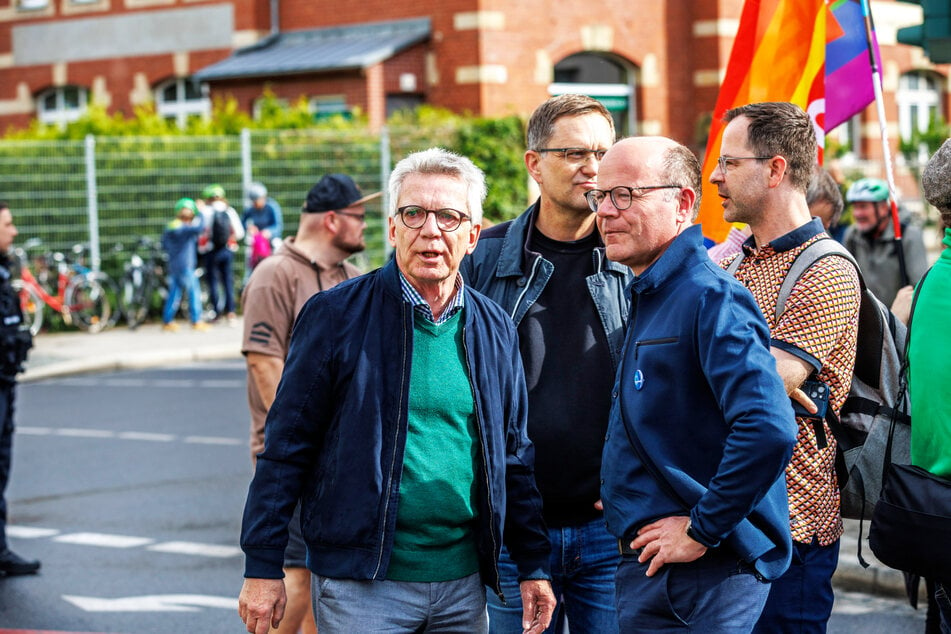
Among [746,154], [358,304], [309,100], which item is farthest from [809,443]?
[309,100]

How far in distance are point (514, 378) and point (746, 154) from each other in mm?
889

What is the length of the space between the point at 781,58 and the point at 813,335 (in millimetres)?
2279

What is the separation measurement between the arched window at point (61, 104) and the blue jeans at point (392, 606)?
29792mm

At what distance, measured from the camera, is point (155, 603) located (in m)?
6.90

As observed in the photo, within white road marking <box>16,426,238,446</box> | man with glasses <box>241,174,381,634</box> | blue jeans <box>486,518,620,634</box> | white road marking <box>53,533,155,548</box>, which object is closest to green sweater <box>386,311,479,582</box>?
blue jeans <box>486,518,620,634</box>

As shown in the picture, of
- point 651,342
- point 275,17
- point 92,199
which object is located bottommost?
point 651,342

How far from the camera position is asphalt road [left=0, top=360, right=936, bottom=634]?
6707 millimetres

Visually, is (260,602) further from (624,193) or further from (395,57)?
(395,57)

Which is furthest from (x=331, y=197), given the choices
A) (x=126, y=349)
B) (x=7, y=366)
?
(x=126, y=349)

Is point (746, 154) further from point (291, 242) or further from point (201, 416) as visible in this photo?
point (201, 416)

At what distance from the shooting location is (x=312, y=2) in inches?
1073

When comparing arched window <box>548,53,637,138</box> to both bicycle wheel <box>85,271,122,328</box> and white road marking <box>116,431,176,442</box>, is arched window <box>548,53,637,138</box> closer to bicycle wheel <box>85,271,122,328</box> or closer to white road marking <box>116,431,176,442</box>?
bicycle wheel <box>85,271,122,328</box>

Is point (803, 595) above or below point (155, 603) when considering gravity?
above

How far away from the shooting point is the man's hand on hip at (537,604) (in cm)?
385
